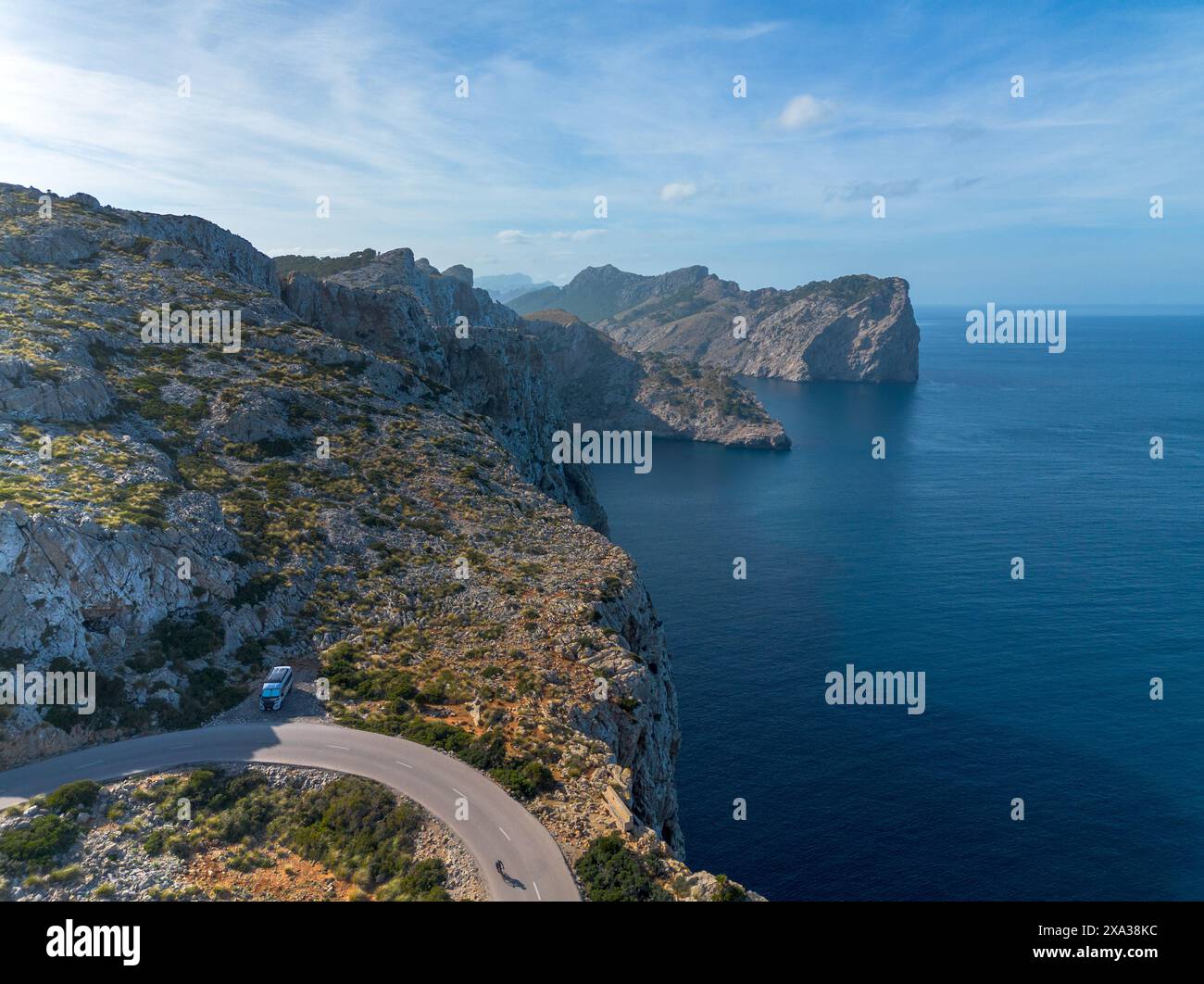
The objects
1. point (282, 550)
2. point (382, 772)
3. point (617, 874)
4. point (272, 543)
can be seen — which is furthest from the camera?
point (272, 543)

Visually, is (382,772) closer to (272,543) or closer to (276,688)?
(276,688)

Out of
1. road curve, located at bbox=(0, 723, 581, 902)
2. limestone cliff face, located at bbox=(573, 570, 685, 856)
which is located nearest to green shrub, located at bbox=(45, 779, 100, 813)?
road curve, located at bbox=(0, 723, 581, 902)

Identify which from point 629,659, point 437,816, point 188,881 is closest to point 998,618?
point 629,659

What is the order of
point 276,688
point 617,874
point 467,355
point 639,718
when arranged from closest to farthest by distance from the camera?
point 617,874 → point 276,688 → point 639,718 → point 467,355

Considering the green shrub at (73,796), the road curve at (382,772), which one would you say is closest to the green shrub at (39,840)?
the green shrub at (73,796)

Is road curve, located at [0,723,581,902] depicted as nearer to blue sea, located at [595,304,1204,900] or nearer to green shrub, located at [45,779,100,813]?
green shrub, located at [45,779,100,813]

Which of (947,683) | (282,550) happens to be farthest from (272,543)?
(947,683)

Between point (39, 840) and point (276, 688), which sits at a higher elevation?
point (276, 688)
